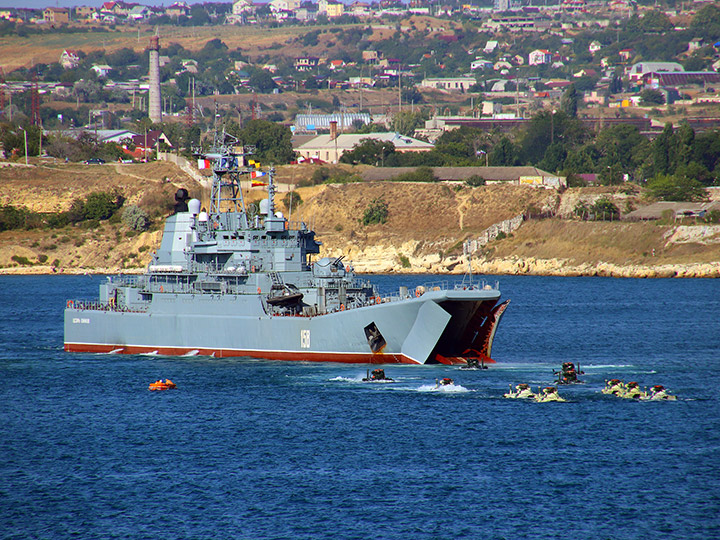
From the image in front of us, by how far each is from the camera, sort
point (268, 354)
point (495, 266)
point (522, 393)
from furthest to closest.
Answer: point (495, 266), point (268, 354), point (522, 393)

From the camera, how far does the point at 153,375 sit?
1929 inches

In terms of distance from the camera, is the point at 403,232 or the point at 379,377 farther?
the point at 403,232

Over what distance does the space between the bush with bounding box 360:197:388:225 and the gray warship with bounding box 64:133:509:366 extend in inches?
3098

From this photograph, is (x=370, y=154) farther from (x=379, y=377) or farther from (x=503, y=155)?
(x=379, y=377)

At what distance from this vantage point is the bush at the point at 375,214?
136000 mm

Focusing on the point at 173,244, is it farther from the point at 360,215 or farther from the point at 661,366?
the point at 360,215

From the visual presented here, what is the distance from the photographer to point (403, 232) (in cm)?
13225

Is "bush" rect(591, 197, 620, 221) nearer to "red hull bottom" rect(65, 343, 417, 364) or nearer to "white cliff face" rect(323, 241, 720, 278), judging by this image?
"white cliff face" rect(323, 241, 720, 278)

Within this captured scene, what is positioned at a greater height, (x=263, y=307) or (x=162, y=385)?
(x=263, y=307)

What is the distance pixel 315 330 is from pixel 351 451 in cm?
1367

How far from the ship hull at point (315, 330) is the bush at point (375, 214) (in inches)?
3207

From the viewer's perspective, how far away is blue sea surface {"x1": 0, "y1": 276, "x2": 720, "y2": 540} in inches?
1136

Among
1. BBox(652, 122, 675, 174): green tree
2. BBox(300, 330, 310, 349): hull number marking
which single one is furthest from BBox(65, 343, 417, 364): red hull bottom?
BBox(652, 122, 675, 174): green tree

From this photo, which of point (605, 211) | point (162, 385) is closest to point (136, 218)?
point (605, 211)
